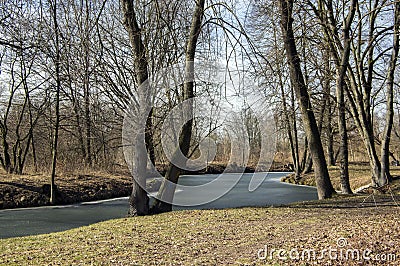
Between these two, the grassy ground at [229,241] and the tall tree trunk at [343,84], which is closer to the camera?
the grassy ground at [229,241]

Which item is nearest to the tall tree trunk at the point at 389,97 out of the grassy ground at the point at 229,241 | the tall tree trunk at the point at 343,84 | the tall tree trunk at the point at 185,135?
the tall tree trunk at the point at 343,84

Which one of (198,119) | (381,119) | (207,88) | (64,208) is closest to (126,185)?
(64,208)

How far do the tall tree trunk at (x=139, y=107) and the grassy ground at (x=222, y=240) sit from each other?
1.50 meters

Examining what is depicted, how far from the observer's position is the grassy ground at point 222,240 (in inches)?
146

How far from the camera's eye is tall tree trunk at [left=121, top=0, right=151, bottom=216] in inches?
298

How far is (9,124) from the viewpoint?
1989 cm

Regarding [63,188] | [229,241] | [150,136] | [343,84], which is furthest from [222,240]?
[63,188]

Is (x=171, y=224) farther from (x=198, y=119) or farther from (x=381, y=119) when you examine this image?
(x=381, y=119)

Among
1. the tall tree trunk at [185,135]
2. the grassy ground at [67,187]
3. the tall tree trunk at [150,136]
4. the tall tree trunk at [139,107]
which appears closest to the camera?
the tall tree trunk at [139,107]

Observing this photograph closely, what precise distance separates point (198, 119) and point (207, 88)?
114 cm

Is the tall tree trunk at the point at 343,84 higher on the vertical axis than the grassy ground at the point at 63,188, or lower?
higher

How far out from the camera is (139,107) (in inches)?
306

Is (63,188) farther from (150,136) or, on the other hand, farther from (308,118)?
(308,118)

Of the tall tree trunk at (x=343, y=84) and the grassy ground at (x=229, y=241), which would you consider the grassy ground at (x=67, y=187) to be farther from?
the grassy ground at (x=229, y=241)
